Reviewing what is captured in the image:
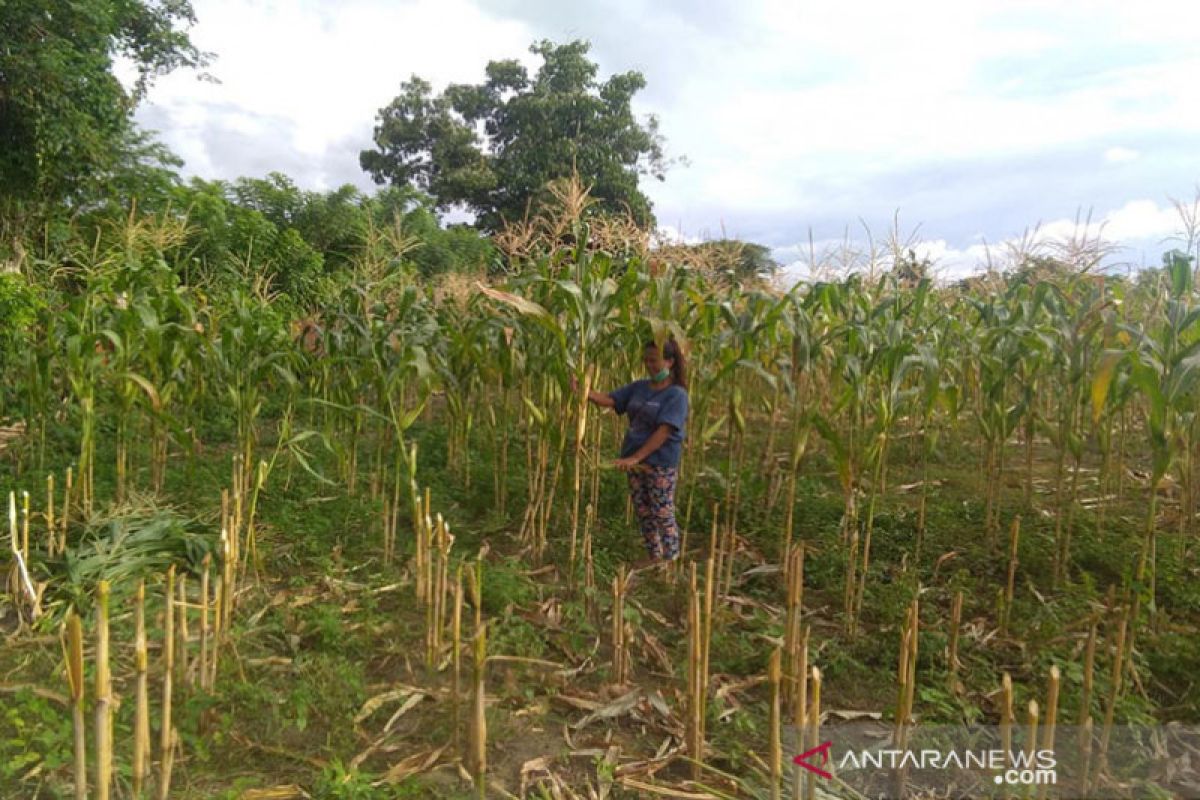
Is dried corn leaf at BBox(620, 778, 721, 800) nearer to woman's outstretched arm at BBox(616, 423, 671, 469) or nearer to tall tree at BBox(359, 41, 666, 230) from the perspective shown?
woman's outstretched arm at BBox(616, 423, 671, 469)

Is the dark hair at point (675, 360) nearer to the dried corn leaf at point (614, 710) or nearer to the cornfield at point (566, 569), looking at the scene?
the cornfield at point (566, 569)

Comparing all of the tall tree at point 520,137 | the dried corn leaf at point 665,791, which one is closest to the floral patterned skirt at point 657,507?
the dried corn leaf at point 665,791

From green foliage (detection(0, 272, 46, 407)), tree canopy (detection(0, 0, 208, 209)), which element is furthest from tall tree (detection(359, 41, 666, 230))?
green foliage (detection(0, 272, 46, 407))

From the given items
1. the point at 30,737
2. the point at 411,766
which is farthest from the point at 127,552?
the point at 411,766

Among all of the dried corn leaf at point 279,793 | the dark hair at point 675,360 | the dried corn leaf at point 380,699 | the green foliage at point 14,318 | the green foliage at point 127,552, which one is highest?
the green foliage at point 14,318

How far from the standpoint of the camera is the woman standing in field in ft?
11.1

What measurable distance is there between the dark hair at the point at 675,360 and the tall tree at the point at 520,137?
1407 cm

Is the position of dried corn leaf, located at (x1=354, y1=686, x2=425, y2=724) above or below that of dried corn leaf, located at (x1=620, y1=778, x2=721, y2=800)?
above

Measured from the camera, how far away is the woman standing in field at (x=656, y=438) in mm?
3393

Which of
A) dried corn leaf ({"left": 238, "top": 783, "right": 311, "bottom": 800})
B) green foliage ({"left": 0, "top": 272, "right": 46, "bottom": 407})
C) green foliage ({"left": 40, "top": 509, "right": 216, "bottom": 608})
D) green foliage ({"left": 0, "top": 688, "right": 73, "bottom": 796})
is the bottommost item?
dried corn leaf ({"left": 238, "top": 783, "right": 311, "bottom": 800})

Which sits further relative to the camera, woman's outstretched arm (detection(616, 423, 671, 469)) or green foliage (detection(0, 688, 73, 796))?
woman's outstretched arm (detection(616, 423, 671, 469))

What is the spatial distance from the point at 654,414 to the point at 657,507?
0.50 metres

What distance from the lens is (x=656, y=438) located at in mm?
3395

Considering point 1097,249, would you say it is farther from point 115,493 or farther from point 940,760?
point 115,493
